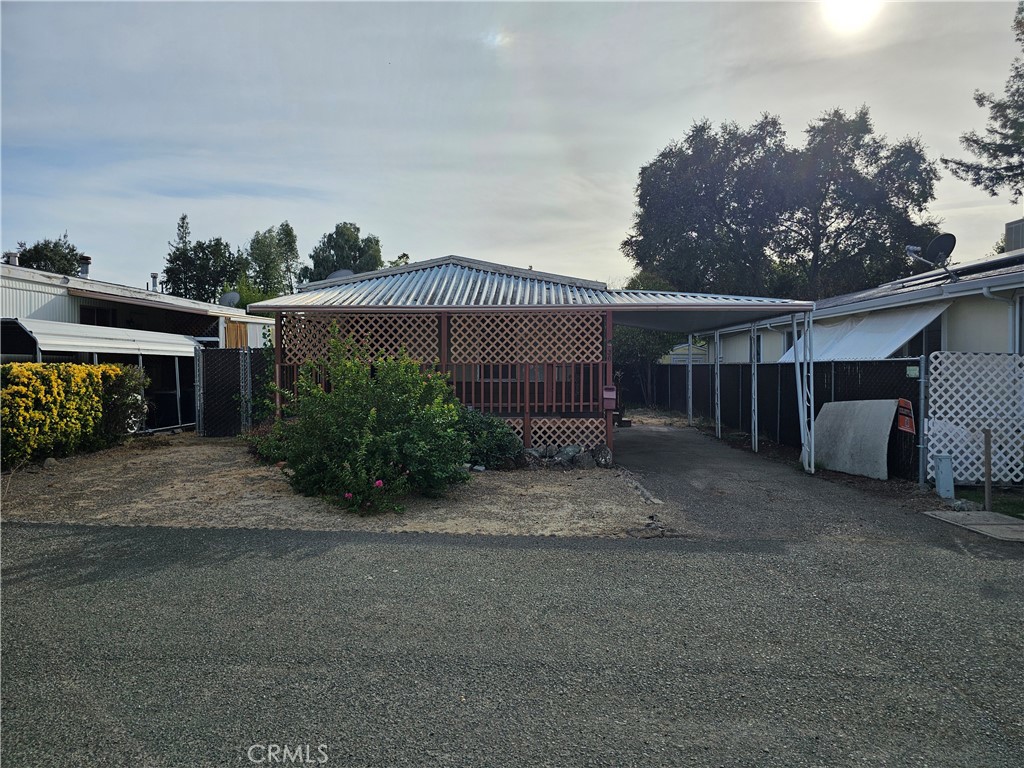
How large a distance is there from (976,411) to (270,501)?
8796 millimetres

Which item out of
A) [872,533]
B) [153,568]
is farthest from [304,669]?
[872,533]

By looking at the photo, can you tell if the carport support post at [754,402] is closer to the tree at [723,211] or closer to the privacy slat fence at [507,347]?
the privacy slat fence at [507,347]

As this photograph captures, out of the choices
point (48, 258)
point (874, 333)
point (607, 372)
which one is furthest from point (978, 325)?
point (48, 258)

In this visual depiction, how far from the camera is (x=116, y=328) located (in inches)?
553

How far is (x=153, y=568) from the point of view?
5.00m

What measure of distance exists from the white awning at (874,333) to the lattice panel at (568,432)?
4.39 m

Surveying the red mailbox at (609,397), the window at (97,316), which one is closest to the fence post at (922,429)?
the red mailbox at (609,397)

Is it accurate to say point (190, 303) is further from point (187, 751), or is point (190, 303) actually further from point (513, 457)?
point (187, 751)

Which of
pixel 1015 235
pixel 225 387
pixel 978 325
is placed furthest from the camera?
pixel 225 387

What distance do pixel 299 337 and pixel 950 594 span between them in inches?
367

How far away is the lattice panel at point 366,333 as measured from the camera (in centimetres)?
1080

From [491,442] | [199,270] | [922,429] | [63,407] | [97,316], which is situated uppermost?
[199,270]

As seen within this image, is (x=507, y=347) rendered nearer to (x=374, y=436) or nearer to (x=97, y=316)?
(x=374, y=436)

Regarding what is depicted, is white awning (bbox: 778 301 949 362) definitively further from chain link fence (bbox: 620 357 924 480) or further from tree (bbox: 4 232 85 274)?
tree (bbox: 4 232 85 274)
